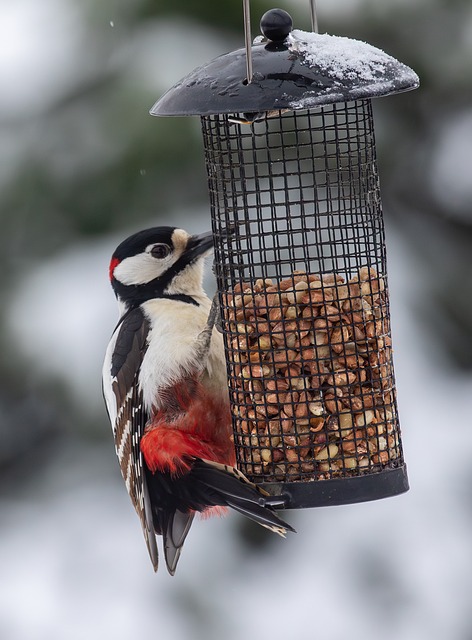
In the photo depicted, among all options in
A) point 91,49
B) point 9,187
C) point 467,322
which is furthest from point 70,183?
point 467,322

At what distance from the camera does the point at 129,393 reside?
4.10 metres

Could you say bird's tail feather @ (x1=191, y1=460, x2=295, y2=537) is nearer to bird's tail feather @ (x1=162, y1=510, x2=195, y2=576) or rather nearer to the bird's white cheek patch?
bird's tail feather @ (x1=162, y1=510, x2=195, y2=576)

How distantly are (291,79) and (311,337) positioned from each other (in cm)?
85

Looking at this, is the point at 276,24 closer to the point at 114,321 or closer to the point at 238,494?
the point at 238,494

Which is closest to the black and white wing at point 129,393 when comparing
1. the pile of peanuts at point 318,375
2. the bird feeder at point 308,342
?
the bird feeder at point 308,342

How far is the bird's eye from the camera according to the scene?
4.14m

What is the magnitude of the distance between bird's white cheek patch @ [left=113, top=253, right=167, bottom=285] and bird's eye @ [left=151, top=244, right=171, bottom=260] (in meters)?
0.02

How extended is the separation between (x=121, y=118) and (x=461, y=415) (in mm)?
2215

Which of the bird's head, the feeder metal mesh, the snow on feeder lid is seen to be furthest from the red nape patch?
the snow on feeder lid

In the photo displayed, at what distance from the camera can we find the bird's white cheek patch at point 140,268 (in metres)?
4.16

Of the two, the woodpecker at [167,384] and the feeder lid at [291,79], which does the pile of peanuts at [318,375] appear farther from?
the feeder lid at [291,79]

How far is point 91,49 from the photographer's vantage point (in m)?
5.03

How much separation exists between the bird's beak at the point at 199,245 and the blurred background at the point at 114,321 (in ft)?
2.37

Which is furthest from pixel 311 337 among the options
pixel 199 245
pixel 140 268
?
pixel 140 268
